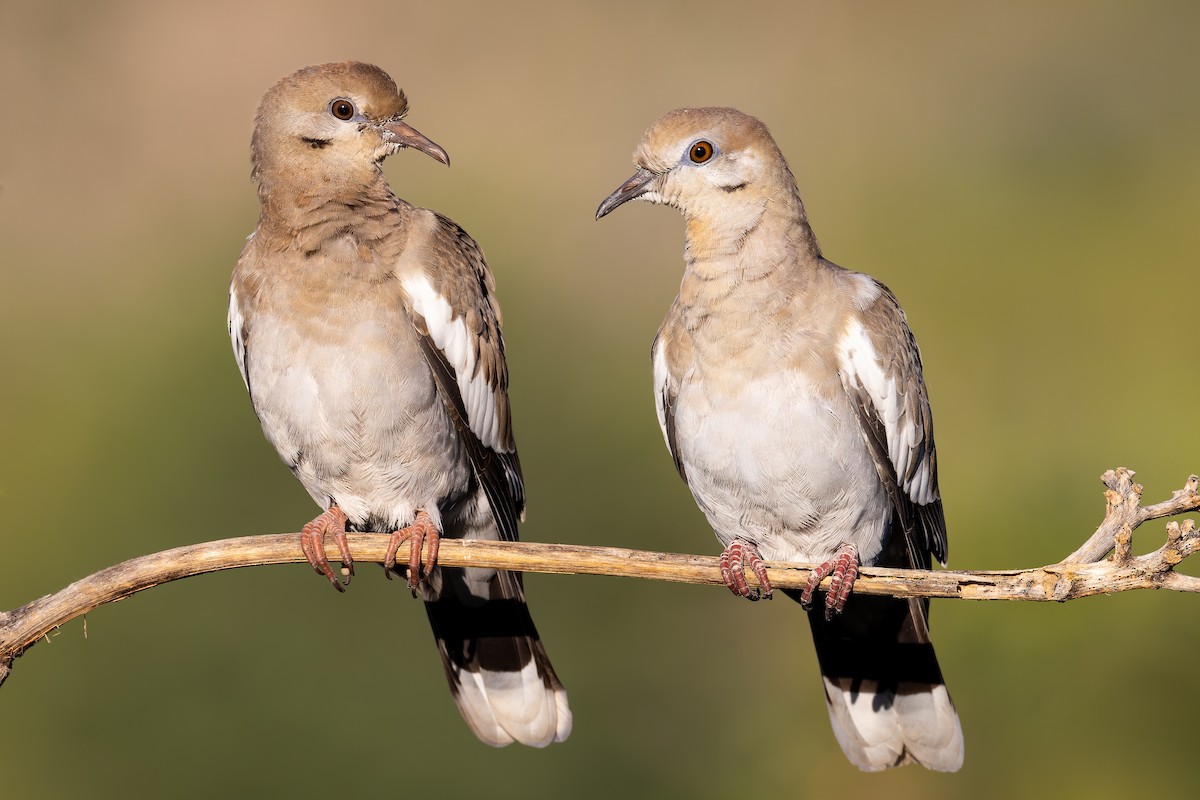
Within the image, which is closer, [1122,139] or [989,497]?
[989,497]

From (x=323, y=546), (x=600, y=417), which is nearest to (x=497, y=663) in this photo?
(x=323, y=546)

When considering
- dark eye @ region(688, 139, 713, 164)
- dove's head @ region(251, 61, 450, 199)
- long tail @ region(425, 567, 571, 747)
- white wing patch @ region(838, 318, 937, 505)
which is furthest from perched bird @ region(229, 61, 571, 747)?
white wing patch @ region(838, 318, 937, 505)

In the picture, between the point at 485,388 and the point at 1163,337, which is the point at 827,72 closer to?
the point at 1163,337

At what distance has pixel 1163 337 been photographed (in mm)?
10492

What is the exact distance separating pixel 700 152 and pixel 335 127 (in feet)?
4.50

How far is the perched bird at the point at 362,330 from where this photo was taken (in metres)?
4.86

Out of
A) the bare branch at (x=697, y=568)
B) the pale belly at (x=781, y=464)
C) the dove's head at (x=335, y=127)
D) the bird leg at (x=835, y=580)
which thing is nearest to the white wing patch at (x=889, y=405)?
the pale belly at (x=781, y=464)

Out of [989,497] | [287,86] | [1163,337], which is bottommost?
[989,497]

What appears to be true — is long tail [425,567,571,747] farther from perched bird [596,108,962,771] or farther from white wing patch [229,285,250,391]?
white wing patch [229,285,250,391]

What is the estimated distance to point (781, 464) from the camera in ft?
15.3

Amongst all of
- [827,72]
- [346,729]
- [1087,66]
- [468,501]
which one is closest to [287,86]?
[468,501]

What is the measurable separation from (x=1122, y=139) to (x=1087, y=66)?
1.15 meters

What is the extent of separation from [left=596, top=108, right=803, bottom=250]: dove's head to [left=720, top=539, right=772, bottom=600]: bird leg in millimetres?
1112

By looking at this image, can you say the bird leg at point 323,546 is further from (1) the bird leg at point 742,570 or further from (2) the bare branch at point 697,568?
(1) the bird leg at point 742,570
